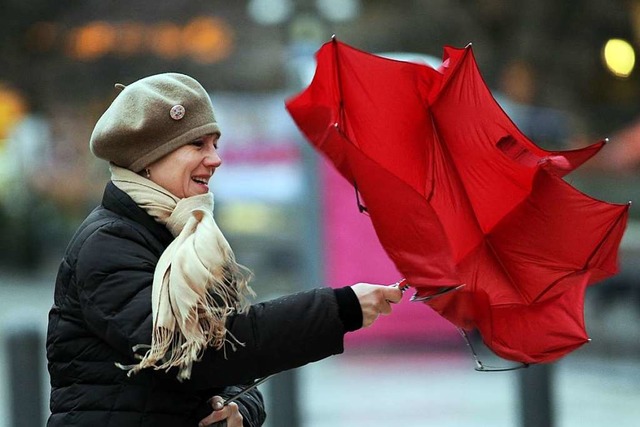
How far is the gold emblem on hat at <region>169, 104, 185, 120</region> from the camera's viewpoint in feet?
9.39

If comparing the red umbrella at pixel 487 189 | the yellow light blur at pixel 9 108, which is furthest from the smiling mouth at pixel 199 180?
the yellow light blur at pixel 9 108

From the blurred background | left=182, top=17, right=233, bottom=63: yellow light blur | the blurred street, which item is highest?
left=182, top=17, right=233, bottom=63: yellow light blur

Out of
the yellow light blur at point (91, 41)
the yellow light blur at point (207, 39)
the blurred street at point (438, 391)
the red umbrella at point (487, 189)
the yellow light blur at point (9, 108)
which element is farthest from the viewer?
the yellow light blur at point (9, 108)

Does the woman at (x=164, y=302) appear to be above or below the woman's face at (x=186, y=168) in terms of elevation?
below

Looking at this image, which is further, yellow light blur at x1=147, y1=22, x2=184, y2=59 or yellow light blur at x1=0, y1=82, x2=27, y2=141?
yellow light blur at x1=0, y1=82, x2=27, y2=141

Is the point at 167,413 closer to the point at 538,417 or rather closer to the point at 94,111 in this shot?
the point at 538,417

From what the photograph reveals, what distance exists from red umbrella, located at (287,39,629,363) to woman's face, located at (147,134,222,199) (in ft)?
0.86

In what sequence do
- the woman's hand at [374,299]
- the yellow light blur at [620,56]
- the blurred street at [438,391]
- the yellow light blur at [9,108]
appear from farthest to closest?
the yellow light blur at [9,108]
the yellow light blur at [620,56]
the blurred street at [438,391]
the woman's hand at [374,299]

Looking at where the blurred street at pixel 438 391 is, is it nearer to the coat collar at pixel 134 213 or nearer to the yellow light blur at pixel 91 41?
the coat collar at pixel 134 213

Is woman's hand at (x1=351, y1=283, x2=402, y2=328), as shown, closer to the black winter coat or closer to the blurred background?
the black winter coat

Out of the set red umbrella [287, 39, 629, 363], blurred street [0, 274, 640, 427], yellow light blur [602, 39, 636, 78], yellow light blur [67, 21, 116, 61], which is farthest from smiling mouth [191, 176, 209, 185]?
yellow light blur [67, 21, 116, 61]

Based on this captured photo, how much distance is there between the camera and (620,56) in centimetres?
1509

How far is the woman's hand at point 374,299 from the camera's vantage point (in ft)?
9.14

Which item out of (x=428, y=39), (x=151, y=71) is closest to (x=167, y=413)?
(x=428, y=39)
